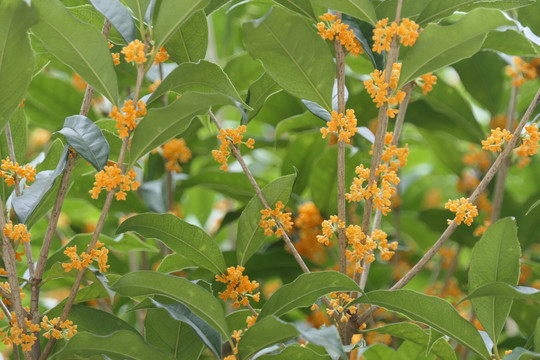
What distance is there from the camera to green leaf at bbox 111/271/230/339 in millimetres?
1111

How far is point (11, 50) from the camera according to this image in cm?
111

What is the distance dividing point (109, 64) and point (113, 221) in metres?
1.35

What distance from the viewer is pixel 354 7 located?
1.20 m

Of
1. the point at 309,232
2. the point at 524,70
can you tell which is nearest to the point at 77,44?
the point at 309,232

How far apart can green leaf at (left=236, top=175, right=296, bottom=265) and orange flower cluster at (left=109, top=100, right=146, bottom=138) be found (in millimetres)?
299

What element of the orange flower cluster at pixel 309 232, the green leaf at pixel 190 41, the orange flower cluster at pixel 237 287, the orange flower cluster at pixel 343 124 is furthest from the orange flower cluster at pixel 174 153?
Result: the orange flower cluster at pixel 343 124

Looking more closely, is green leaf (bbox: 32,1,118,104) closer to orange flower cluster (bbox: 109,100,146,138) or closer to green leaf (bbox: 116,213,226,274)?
orange flower cluster (bbox: 109,100,146,138)

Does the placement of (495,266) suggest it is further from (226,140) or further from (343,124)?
(226,140)

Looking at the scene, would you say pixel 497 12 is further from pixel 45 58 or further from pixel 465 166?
pixel 465 166

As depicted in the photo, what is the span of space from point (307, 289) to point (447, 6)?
606 mm

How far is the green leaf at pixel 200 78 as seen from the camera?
3.78 feet

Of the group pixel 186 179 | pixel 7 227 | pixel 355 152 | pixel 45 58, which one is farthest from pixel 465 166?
pixel 7 227

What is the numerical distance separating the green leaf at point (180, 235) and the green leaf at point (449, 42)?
1.65ft

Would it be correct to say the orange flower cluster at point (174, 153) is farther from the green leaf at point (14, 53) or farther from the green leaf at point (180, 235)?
the green leaf at point (14, 53)
